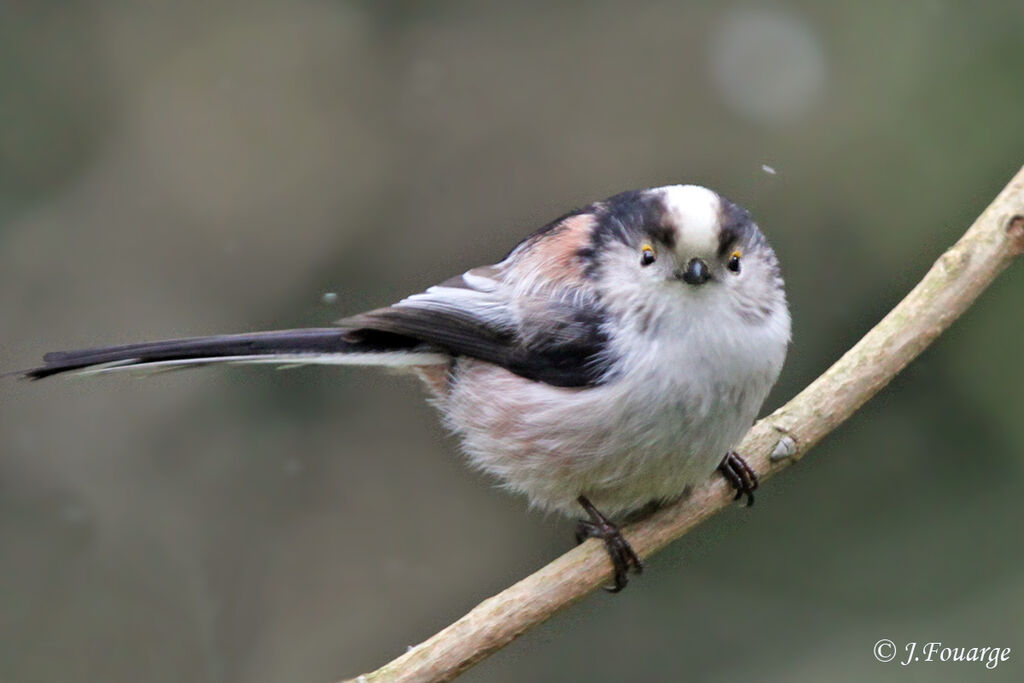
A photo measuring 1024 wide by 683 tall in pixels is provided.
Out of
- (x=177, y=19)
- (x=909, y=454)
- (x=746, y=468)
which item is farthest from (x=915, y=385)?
(x=177, y=19)

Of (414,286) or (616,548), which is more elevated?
(414,286)

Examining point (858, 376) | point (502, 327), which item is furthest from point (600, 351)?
point (858, 376)

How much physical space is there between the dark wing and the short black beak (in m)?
0.23

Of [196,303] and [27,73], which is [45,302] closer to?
[196,303]

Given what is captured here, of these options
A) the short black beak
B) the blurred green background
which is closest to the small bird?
the short black beak

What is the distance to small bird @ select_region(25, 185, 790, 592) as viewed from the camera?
7.61 feet

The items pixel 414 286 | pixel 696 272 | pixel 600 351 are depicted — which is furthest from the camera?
pixel 414 286

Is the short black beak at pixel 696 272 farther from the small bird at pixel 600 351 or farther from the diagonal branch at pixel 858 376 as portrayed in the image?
the diagonal branch at pixel 858 376

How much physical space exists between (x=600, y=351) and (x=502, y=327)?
10.4 inches

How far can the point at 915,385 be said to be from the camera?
4.01 m

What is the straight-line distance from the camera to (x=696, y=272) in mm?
2223

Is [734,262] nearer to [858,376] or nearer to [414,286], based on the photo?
[858,376]

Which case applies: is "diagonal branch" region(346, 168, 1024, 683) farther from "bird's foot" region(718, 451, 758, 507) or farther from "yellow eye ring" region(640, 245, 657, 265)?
"yellow eye ring" region(640, 245, 657, 265)

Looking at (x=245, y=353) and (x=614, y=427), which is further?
(x=245, y=353)
